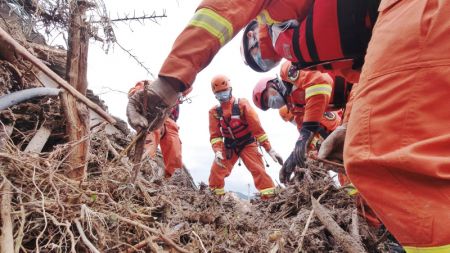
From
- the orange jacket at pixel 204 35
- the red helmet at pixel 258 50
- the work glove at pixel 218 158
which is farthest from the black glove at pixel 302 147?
the work glove at pixel 218 158

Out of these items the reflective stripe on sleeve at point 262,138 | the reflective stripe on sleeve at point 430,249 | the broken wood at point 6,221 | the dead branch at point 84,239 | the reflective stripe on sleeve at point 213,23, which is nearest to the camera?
the reflective stripe on sleeve at point 430,249

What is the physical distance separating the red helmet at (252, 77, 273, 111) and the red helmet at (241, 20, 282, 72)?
3.92m

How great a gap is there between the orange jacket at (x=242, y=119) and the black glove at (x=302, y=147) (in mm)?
3062

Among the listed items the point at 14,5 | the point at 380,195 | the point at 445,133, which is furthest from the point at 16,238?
the point at 14,5

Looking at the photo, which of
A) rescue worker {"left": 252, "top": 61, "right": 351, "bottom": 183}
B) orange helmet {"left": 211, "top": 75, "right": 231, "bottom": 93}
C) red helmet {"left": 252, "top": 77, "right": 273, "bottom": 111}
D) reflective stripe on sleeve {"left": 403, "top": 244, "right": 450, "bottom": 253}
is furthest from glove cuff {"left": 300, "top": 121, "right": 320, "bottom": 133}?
orange helmet {"left": 211, "top": 75, "right": 231, "bottom": 93}

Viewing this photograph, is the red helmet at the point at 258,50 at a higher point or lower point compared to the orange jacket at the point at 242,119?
higher

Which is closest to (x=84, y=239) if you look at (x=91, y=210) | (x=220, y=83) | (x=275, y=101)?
(x=91, y=210)

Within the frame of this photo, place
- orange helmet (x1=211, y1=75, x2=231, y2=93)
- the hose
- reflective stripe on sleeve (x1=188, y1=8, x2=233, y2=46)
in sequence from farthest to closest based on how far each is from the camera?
orange helmet (x1=211, y1=75, x2=231, y2=93), reflective stripe on sleeve (x1=188, y1=8, x2=233, y2=46), the hose

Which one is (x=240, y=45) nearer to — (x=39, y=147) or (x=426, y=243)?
(x=39, y=147)

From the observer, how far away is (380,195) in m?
1.07

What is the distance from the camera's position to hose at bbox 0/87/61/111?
1644 millimetres

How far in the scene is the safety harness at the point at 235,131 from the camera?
7.59 metres

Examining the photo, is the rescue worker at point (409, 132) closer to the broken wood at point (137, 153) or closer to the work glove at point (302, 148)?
the broken wood at point (137, 153)

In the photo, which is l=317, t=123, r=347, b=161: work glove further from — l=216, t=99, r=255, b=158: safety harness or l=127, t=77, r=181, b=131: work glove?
l=216, t=99, r=255, b=158: safety harness
